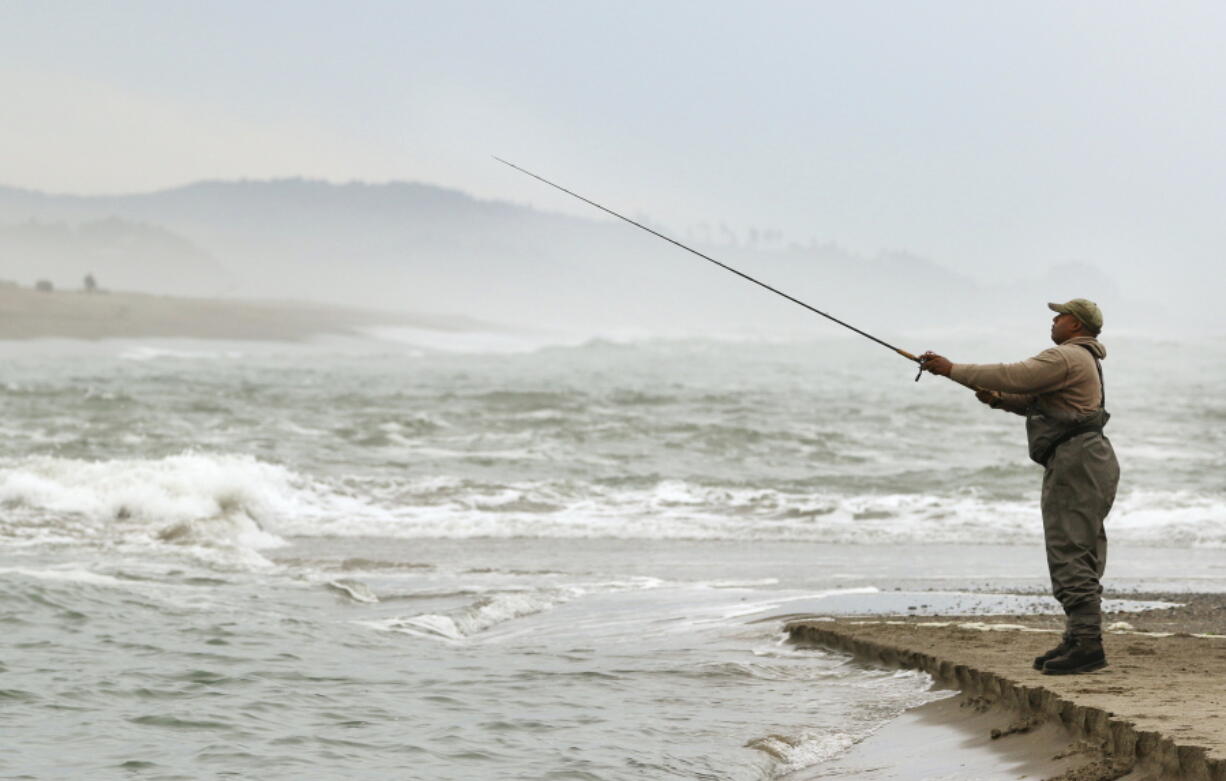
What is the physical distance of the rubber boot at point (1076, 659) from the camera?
6094 millimetres

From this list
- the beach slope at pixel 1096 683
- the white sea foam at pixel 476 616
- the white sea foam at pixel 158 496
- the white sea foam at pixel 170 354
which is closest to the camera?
the beach slope at pixel 1096 683

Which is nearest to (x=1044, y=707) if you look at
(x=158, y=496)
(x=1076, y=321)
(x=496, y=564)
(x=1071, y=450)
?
(x=1071, y=450)

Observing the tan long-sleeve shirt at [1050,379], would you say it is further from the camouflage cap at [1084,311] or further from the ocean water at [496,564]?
the ocean water at [496,564]

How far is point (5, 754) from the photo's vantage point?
6.04 metres

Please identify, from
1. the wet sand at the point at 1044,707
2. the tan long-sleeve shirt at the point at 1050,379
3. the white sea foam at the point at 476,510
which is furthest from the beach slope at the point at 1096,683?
the white sea foam at the point at 476,510

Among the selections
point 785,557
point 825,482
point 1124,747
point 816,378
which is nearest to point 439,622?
point 785,557

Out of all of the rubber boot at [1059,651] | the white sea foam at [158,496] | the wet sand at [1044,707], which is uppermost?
the rubber boot at [1059,651]

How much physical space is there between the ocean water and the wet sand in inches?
8.8

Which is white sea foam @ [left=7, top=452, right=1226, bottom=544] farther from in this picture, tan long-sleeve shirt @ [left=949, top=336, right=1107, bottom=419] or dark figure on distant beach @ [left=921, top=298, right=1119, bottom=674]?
tan long-sleeve shirt @ [left=949, top=336, right=1107, bottom=419]

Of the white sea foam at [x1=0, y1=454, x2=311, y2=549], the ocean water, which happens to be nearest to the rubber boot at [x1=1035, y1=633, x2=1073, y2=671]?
the ocean water

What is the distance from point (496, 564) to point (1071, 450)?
760cm

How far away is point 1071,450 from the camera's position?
5.94 m

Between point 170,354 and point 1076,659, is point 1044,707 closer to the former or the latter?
point 1076,659

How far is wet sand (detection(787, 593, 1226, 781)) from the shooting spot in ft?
15.5
